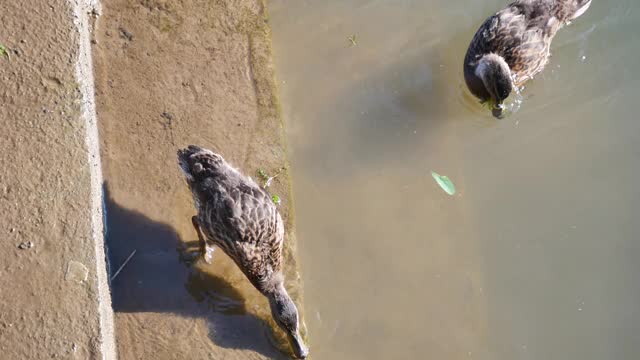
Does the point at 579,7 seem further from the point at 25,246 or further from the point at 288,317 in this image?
the point at 25,246

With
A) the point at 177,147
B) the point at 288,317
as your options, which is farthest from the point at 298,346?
the point at 177,147

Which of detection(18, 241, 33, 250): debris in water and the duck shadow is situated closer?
detection(18, 241, 33, 250): debris in water

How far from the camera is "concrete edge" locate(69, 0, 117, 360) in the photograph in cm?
474

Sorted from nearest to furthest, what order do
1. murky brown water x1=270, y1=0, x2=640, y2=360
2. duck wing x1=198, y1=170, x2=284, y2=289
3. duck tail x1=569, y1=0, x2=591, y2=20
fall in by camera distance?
duck wing x1=198, y1=170, x2=284, y2=289 < murky brown water x1=270, y1=0, x2=640, y2=360 < duck tail x1=569, y1=0, x2=591, y2=20

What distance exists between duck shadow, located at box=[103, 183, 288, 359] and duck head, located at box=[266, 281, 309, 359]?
18 cm

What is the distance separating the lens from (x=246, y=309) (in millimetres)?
5371

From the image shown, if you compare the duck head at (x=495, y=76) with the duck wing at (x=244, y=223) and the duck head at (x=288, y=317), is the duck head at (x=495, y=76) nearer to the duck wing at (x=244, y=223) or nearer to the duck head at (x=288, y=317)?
the duck wing at (x=244, y=223)

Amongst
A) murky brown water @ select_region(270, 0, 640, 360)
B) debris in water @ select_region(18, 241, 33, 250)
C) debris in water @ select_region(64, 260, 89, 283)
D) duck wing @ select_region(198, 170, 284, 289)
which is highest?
debris in water @ select_region(18, 241, 33, 250)

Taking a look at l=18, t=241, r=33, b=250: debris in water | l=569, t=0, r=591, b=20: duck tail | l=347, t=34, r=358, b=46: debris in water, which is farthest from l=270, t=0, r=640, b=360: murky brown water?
l=18, t=241, r=33, b=250: debris in water

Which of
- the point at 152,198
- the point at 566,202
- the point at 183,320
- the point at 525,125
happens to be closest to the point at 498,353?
the point at 566,202

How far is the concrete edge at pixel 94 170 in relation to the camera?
15.6ft

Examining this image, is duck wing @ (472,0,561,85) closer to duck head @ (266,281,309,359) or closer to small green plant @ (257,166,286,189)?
small green plant @ (257,166,286,189)

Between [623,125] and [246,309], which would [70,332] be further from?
[623,125]

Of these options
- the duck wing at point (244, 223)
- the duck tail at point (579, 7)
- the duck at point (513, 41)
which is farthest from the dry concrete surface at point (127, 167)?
the duck tail at point (579, 7)
